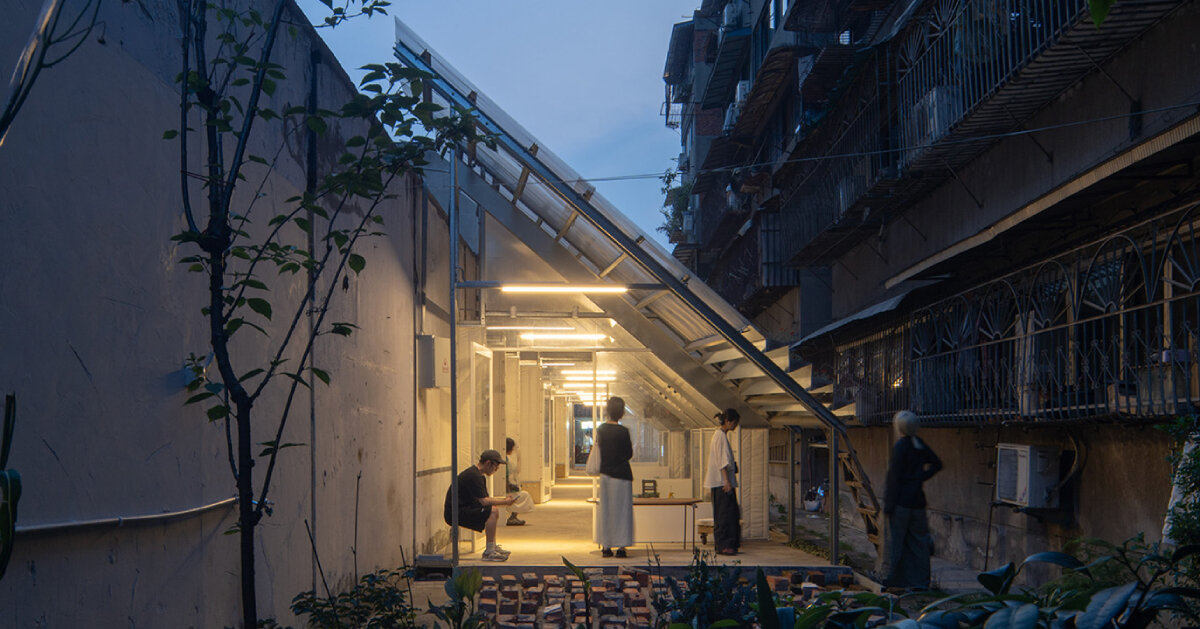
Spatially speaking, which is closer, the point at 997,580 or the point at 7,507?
the point at 997,580

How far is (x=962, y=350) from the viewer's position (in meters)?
10.2

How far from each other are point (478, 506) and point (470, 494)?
158mm

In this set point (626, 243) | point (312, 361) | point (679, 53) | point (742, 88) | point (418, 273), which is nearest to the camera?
point (312, 361)

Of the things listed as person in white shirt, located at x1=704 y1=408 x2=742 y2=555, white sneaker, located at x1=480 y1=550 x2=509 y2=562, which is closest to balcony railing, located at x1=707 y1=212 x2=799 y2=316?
person in white shirt, located at x1=704 y1=408 x2=742 y2=555

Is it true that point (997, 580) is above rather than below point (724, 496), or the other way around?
above

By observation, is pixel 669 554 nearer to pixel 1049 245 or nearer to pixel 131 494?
pixel 1049 245

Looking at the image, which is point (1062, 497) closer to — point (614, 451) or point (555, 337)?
point (614, 451)

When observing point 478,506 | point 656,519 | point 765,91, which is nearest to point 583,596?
point 478,506

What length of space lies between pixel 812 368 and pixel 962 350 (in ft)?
6.31

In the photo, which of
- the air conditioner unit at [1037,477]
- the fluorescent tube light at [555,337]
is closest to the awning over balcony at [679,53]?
the fluorescent tube light at [555,337]

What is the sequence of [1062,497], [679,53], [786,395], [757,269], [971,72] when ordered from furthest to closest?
[679,53]
[757,269]
[786,395]
[971,72]
[1062,497]

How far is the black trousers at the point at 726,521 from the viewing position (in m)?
11.2

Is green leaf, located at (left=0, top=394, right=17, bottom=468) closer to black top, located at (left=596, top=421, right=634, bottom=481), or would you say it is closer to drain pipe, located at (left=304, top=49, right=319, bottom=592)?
drain pipe, located at (left=304, top=49, right=319, bottom=592)

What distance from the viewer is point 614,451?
36.6 feet
